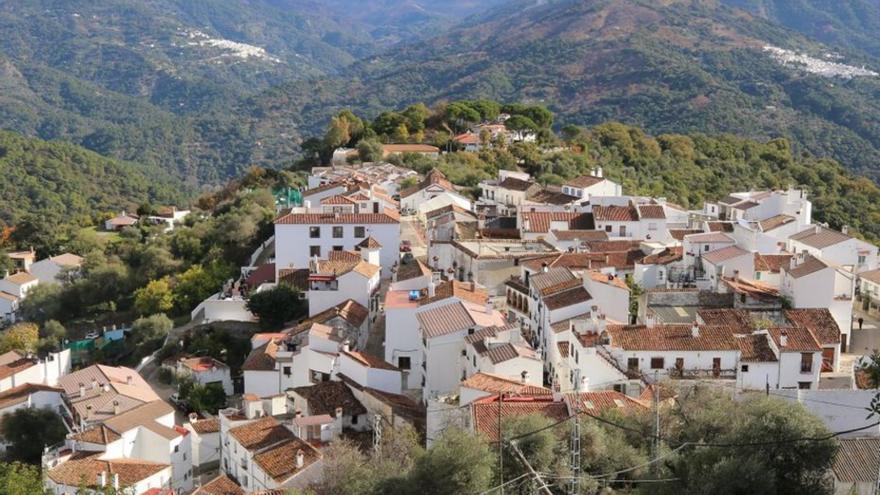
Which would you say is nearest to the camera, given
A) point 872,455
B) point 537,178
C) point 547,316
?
point 872,455

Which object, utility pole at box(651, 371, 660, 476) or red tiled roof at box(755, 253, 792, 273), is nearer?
utility pole at box(651, 371, 660, 476)

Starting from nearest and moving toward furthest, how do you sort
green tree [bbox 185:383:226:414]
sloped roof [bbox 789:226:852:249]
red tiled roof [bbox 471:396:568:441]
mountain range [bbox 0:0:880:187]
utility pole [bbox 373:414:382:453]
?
red tiled roof [bbox 471:396:568:441], utility pole [bbox 373:414:382:453], green tree [bbox 185:383:226:414], sloped roof [bbox 789:226:852:249], mountain range [bbox 0:0:880:187]

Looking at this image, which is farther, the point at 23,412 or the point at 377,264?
the point at 377,264

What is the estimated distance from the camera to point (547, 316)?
85.3 ft

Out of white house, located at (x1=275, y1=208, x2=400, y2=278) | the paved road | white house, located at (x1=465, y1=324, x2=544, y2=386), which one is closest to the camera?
white house, located at (x1=465, y1=324, x2=544, y2=386)

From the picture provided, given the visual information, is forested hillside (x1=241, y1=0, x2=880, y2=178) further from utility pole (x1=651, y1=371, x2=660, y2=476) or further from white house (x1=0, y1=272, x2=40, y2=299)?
utility pole (x1=651, y1=371, x2=660, y2=476)

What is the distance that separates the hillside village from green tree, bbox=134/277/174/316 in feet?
5.45

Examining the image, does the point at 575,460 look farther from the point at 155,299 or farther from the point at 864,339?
the point at 155,299

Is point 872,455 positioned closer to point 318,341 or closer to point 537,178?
point 318,341

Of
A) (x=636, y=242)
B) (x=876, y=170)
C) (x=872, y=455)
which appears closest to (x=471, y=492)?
(x=872, y=455)

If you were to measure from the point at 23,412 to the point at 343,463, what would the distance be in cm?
1428

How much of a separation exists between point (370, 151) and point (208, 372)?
29.3 m

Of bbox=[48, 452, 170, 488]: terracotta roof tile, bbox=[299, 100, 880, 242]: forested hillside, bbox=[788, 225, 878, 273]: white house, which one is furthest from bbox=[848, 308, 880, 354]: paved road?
bbox=[299, 100, 880, 242]: forested hillside

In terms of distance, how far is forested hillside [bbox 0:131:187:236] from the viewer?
8669cm
